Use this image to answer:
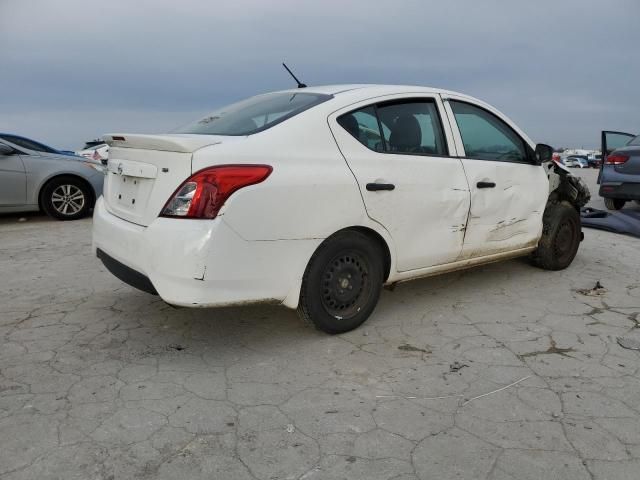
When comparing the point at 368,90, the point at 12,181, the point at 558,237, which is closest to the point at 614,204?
the point at 558,237

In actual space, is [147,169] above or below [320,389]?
above

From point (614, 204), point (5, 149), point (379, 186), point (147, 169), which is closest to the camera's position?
point (147, 169)

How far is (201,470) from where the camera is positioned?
2.02m

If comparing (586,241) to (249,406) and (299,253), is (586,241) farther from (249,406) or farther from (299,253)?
(249,406)

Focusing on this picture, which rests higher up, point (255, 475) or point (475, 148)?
point (475, 148)

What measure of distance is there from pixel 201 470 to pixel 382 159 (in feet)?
6.77

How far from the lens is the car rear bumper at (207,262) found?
2645mm

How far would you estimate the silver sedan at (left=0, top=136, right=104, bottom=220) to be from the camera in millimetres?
7590

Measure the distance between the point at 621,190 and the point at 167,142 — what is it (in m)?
7.67

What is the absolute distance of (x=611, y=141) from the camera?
29.6ft

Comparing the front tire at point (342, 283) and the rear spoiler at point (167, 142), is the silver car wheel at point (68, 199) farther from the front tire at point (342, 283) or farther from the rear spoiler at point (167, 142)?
the front tire at point (342, 283)

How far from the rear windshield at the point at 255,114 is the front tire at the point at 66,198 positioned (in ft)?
16.8

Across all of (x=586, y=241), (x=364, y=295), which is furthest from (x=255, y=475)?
(x=586, y=241)

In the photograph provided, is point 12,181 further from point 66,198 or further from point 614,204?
point 614,204
